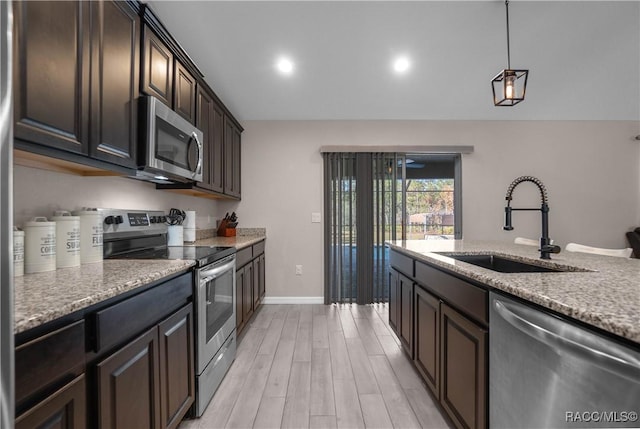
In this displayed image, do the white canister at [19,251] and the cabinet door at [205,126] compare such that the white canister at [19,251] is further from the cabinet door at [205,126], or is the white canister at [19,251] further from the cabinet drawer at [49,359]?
the cabinet door at [205,126]

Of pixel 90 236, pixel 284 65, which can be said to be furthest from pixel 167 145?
pixel 284 65

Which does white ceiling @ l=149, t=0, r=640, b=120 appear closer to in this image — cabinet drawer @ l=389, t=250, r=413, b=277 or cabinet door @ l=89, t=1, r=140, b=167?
cabinet door @ l=89, t=1, r=140, b=167

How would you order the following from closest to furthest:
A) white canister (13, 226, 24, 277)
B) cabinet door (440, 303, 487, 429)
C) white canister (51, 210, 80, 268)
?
white canister (13, 226, 24, 277), cabinet door (440, 303, 487, 429), white canister (51, 210, 80, 268)

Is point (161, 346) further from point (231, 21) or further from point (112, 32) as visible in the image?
point (231, 21)

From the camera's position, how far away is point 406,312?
2074 mm

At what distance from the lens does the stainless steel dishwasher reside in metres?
0.58

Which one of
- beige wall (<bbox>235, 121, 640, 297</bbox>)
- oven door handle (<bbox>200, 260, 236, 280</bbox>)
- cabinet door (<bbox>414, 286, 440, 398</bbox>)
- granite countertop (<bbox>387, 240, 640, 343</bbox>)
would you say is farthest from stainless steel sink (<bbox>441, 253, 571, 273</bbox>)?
beige wall (<bbox>235, 121, 640, 297</bbox>)

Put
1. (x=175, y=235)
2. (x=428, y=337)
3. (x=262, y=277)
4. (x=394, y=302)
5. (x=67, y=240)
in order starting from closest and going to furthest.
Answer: (x=67, y=240) < (x=428, y=337) < (x=175, y=235) < (x=394, y=302) < (x=262, y=277)

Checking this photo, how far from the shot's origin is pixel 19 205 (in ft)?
3.85

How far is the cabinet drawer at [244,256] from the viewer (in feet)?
7.95

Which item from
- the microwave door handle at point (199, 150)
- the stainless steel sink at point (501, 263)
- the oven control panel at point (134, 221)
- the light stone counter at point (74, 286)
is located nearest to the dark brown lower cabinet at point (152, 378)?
the light stone counter at point (74, 286)

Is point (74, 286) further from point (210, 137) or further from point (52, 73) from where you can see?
point (210, 137)

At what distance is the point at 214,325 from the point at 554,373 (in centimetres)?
172

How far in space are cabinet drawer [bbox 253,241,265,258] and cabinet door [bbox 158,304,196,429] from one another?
1613 mm
